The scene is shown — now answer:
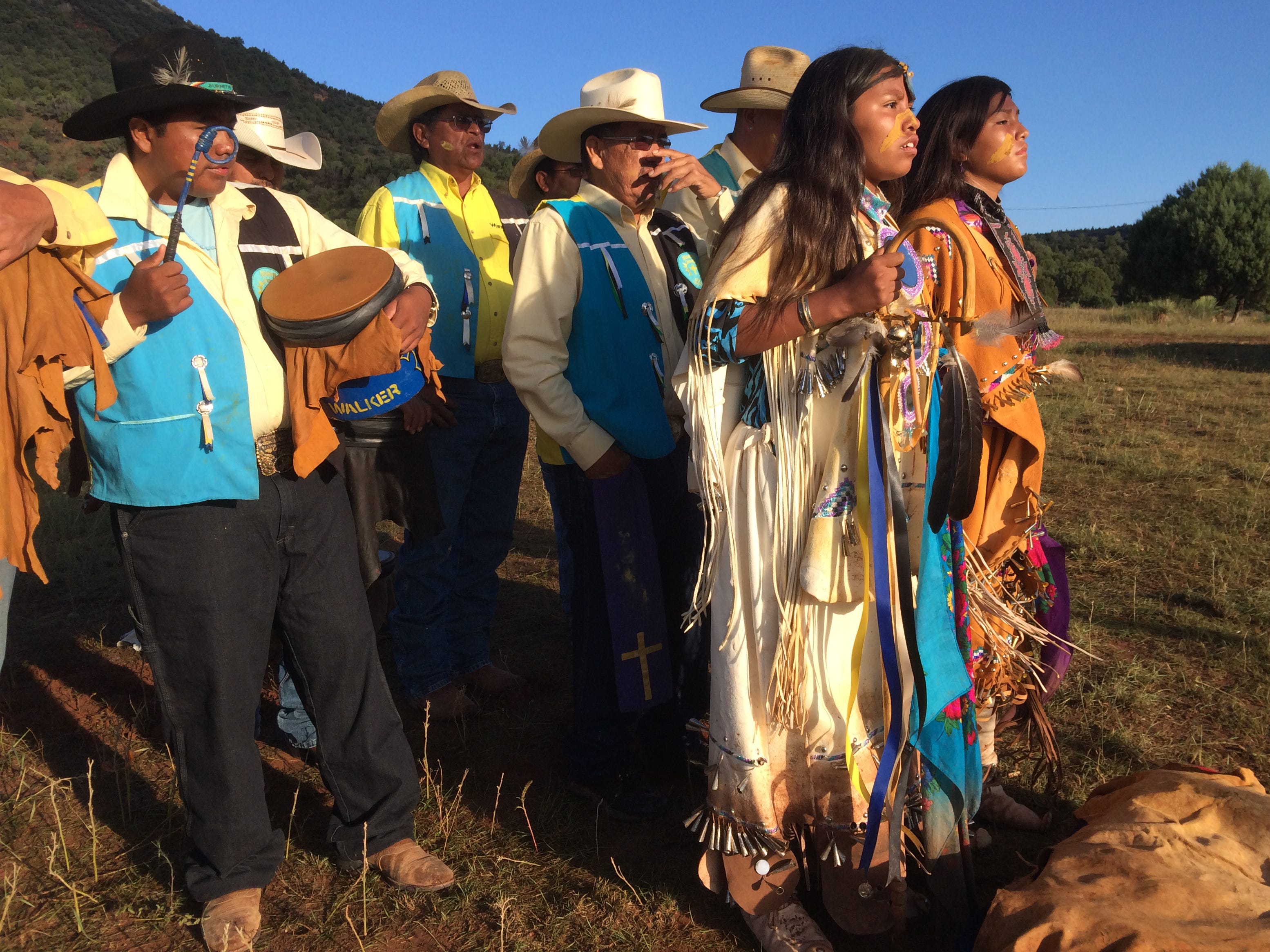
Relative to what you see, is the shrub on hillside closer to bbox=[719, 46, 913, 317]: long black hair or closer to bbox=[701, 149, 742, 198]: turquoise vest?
bbox=[701, 149, 742, 198]: turquoise vest

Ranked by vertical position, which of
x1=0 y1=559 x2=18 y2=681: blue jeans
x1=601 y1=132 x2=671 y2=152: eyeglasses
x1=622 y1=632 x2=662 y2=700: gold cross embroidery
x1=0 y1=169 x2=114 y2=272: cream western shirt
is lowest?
x1=622 y1=632 x2=662 y2=700: gold cross embroidery

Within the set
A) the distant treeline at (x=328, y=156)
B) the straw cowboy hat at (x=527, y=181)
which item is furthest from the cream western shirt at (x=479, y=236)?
the distant treeline at (x=328, y=156)

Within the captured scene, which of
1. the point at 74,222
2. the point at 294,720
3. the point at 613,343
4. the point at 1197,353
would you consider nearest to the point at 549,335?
the point at 613,343

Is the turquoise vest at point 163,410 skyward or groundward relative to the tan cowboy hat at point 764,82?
groundward

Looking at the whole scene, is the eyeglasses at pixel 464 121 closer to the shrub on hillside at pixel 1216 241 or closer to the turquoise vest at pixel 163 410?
the turquoise vest at pixel 163 410

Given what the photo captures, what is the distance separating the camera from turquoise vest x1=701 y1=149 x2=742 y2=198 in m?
3.90

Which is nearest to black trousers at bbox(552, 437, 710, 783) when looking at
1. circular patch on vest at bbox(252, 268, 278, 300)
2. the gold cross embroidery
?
the gold cross embroidery

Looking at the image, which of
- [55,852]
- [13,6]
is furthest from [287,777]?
[13,6]

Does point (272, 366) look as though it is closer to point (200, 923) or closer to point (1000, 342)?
point (200, 923)

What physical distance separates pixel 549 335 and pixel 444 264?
134cm

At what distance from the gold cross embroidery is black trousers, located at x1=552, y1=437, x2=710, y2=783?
0.09 m

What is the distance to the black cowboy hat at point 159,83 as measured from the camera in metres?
2.21

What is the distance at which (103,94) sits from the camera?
28859 millimetres

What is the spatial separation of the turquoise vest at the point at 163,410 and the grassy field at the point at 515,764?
4.00 ft
